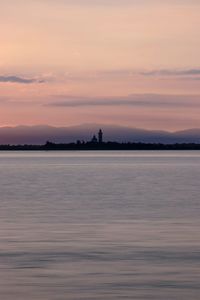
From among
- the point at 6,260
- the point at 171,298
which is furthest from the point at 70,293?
the point at 6,260

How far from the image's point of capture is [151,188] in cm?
6712

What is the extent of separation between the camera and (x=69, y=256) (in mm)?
24828

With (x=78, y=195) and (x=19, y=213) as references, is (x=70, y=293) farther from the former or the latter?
(x=78, y=195)

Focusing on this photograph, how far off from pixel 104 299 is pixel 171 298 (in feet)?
4.62

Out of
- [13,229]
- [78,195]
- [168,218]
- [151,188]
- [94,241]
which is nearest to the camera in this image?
[94,241]

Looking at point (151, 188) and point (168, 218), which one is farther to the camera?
point (151, 188)

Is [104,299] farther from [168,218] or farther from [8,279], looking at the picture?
[168,218]

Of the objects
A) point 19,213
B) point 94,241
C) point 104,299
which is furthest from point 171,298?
point 19,213

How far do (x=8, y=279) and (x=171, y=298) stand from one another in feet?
13.6

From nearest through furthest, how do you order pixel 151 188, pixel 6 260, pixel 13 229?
pixel 6 260 → pixel 13 229 → pixel 151 188

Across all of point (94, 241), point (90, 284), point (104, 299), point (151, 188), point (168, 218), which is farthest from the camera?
point (151, 188)

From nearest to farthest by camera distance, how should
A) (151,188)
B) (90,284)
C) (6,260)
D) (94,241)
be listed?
(90,284) < (6,260) < (94,241) < (151,188)

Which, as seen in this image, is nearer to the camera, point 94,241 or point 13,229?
point 94,241

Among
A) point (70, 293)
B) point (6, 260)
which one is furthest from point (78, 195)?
point (70, 293)
